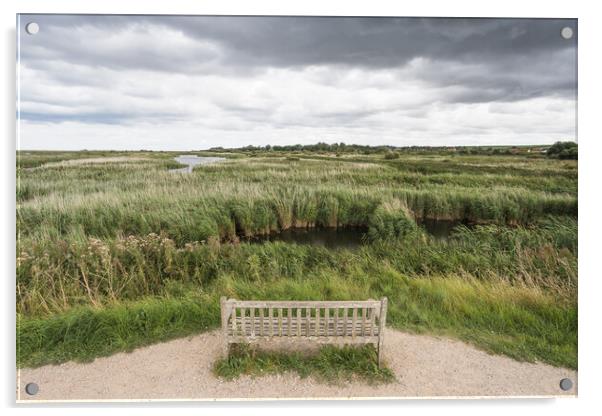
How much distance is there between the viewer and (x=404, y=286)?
493 centimetres

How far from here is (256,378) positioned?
360 centimetres

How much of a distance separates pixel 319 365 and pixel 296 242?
3148 mm

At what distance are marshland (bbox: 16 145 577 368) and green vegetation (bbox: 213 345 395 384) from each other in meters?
0.76

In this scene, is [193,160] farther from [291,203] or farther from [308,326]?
[308,326]

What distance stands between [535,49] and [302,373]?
5.24 meters

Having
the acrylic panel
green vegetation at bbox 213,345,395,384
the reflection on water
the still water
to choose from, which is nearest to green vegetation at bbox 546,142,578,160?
the acrylic panel

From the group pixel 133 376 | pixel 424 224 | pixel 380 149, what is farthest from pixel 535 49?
pixel 133 376

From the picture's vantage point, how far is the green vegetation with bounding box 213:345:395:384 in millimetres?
3584

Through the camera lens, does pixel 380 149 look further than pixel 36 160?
Yes

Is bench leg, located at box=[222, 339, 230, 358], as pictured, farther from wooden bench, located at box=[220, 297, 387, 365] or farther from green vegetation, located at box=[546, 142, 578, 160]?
green vegetation, located at box=[546, 142, 578, 160]

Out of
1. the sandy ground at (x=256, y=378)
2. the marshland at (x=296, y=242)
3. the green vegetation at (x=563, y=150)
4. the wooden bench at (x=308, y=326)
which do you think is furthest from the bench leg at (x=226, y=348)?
the green vegetation at (x=563, y=150)

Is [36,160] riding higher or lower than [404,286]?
higher
